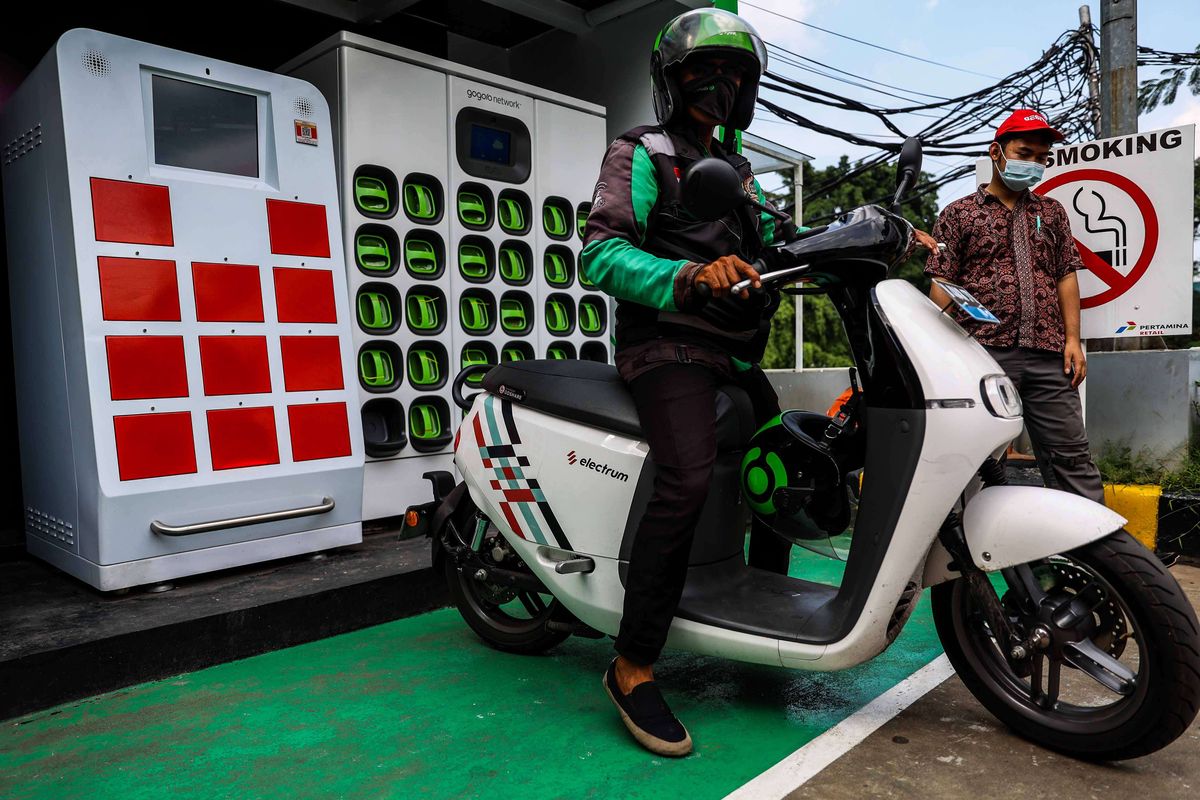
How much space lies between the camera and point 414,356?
423cm

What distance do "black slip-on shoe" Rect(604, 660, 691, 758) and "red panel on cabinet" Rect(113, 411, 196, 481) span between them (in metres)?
1.76

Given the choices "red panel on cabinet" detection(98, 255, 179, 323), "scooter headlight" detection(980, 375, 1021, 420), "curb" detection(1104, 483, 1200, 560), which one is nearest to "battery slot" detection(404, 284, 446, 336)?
"red panel on cabinet" detection(98, 255, 179, 323)

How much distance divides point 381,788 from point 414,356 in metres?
2.49

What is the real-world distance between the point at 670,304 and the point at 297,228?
6.42ft

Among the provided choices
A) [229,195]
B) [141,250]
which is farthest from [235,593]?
[229,195]

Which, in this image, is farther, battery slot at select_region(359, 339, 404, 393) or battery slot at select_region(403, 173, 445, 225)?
battery slot at select_region(403, 173, 445, 225)

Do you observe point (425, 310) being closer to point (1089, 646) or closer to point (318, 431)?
point (318, 431)

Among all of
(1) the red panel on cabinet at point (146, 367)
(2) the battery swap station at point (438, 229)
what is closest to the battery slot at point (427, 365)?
(2) the battery swap station at point (438, 229)

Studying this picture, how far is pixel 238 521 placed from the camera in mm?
3189

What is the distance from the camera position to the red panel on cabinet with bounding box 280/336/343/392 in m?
3.39

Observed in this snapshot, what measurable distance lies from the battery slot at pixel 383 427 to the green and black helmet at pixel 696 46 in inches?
85.8

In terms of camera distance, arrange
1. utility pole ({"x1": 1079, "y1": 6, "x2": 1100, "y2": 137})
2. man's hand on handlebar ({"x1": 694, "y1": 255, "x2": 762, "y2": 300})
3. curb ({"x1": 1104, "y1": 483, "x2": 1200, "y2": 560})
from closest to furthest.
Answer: man's hand on handlebar ({"x1": 694, "y1": 255, "x2": 762, "y2": 300}) → curb ({"x1": 1104, "y1": 483, "x2": 1200, "y2": 560}) → utility pole ({"x1": 1079, "y1": 6, "x2": 1100, "y2": 137})

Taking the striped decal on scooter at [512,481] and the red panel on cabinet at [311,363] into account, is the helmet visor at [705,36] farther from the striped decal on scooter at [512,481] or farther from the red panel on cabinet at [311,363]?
the red panel on cabinet at [311,363]

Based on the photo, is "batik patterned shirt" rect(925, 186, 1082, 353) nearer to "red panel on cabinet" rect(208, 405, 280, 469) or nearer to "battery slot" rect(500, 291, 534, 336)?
"battery slot" rect(500, 291, 534, 336)
